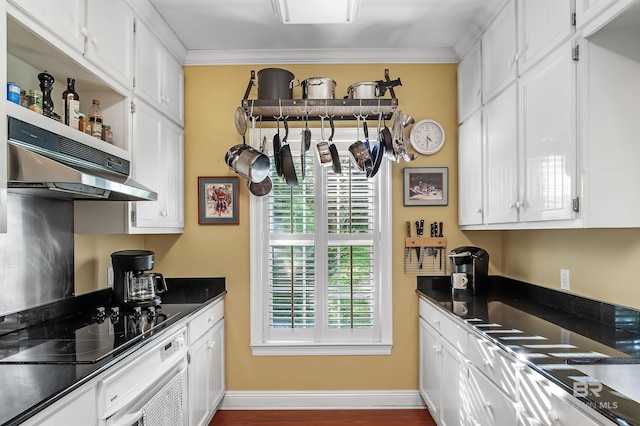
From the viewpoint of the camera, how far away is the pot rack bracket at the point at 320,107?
276 centimetres

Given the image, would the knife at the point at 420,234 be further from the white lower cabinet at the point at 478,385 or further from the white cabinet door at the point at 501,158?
the white cabinet door at the point at 501,158

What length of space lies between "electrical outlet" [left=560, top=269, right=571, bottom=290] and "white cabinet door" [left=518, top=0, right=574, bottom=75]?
44.9 inches

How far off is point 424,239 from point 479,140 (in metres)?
0.84

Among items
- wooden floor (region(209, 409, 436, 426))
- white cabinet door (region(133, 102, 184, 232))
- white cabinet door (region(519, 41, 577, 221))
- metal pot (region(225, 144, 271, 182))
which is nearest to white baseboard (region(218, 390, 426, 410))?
wooden floor (region(209, 409, 436, 426))

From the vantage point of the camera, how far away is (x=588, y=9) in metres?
1.59

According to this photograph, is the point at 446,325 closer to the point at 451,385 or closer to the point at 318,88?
the point at 451,385

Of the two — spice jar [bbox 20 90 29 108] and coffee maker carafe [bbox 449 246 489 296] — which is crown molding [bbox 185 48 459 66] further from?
spice jar [bbox 20 90 29 108]

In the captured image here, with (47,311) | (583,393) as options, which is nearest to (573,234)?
(583,393)

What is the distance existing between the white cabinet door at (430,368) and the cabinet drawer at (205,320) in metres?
1.51

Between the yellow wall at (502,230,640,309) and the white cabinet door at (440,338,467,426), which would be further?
the white cabinet door at (440,338,467,426)

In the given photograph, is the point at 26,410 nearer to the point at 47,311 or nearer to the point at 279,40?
the point at 47,311

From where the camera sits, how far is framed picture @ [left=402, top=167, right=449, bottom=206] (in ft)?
10.2

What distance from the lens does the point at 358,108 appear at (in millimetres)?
2779

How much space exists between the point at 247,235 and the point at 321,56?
1489 millimetres
